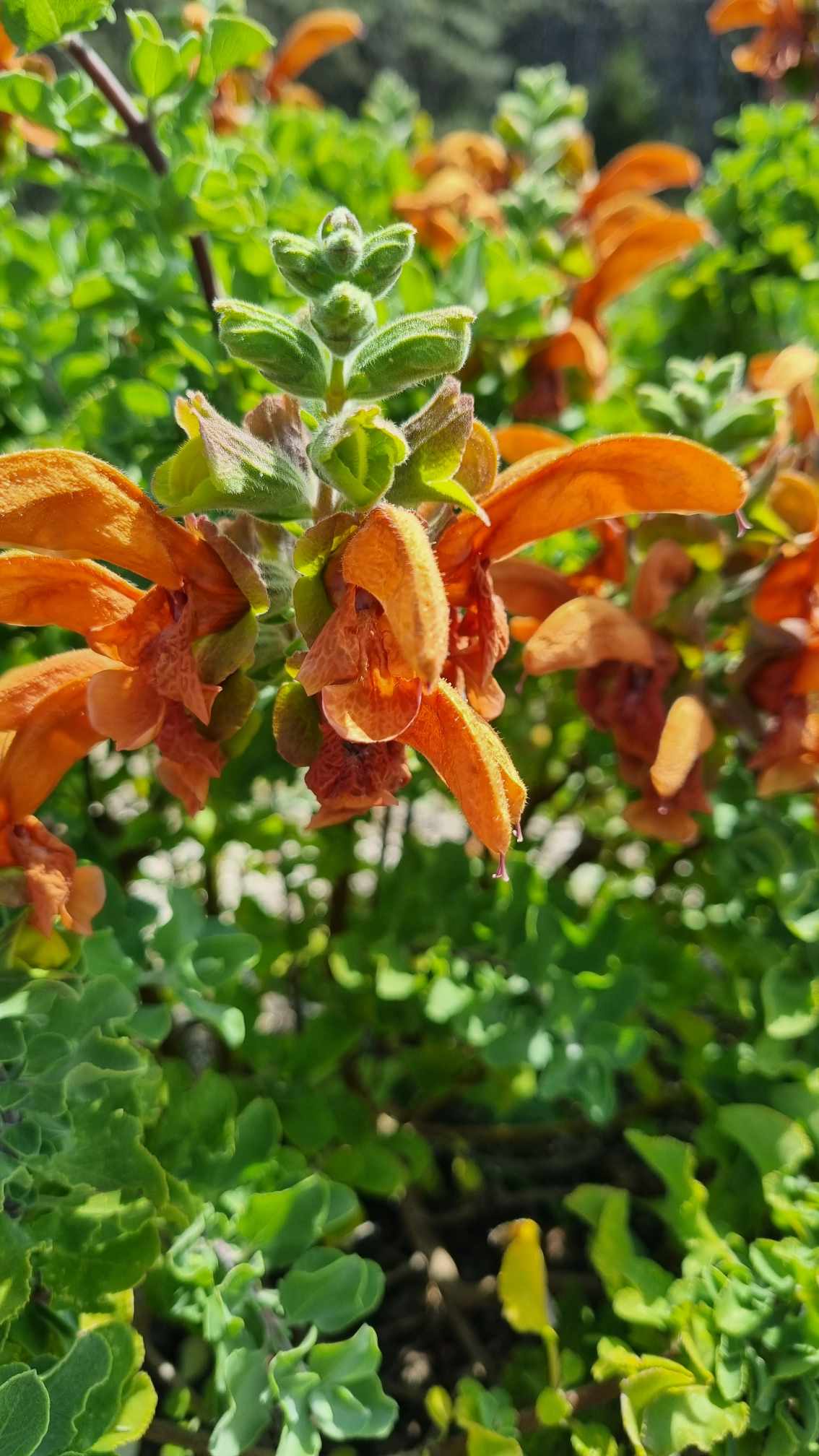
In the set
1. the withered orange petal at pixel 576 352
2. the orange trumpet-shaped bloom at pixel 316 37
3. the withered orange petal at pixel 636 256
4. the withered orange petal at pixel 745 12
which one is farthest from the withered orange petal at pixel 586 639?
the withered orange petal at pixel 745 12

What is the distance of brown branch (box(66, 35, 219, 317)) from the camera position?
923mm

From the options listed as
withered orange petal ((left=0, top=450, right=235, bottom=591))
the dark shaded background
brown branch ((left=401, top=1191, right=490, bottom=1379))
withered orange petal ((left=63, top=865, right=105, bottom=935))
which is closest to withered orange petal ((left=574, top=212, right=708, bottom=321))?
withered orange petal ((left=0, top=450, right=235, bottom=591))

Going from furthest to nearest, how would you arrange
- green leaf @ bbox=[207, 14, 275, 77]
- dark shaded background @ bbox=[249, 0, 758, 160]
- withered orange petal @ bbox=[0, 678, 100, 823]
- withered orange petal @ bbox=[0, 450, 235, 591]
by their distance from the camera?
1. dark shaded background @ bbox=[249, 0, 758, 160]
2. green leaf @ bbox=[207, 14, 275, 77]
3. withered orange petal @ bbox=[0, 678, 100, 823]
4. withered orange petal @ bbox=[0, 450, 235, 591]

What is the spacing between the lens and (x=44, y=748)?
0.79 metres

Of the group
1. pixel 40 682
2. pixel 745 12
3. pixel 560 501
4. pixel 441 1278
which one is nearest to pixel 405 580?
pixel 560 501

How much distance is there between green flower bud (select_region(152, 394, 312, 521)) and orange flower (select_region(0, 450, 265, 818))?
3cm

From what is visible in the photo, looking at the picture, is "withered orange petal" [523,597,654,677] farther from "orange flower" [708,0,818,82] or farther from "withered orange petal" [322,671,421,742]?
"orange flower" [708,0,818,82]

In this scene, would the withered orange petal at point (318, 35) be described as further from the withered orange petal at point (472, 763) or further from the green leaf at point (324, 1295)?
the green leaf at point (324, 1295)

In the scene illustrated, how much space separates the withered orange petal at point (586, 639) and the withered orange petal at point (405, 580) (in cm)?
27

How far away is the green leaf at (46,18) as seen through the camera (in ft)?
2.64

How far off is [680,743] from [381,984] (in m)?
0.39

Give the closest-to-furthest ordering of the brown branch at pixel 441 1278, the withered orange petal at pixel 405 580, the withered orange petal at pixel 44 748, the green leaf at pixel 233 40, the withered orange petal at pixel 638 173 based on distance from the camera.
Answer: the withered orange petal at pixel 405 580
the withered orange petal at pixel 44 748
the green leaf at pixel 233 40
the brown branch at pixel 441 1278
the withered orange petal at pixel 638 173

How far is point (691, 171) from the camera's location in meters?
1.60

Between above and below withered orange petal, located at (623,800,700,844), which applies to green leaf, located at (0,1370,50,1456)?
below
